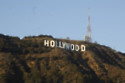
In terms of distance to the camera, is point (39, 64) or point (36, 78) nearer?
point (36, 78)

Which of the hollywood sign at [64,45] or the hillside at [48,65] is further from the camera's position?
the hollywood sign at [64,45]

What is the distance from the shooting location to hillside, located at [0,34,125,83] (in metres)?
49.2

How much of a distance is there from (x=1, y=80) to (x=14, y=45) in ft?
50.4

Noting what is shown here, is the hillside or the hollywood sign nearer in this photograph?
the hillside

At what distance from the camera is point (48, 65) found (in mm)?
55500

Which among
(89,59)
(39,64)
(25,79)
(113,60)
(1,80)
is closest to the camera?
(1,80)

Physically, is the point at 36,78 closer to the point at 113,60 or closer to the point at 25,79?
the point at 25,79

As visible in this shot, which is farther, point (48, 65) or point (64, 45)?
point (64, 45)

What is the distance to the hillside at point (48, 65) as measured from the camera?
49.2 meters

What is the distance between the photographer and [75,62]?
5984 centimetres

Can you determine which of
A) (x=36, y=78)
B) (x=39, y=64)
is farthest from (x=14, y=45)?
(x=36, y=78)

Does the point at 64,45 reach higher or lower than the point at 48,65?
higher

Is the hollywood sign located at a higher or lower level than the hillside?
higher

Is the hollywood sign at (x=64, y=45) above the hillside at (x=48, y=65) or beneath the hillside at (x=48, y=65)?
above
